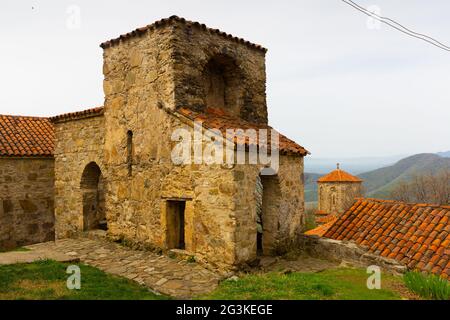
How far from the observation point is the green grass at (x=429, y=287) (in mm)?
4960

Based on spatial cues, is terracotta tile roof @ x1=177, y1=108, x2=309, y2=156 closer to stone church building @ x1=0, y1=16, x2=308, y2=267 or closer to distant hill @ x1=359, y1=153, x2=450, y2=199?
stone church building @ x1=0, y1=16, x2=308, y2=267

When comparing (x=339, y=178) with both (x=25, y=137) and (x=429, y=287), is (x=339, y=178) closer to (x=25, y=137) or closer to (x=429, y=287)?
(x=25, y=137)

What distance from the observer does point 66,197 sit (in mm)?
11133

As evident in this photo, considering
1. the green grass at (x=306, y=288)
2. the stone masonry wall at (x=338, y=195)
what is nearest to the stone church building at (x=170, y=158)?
the green grass at (x=306, y=288)

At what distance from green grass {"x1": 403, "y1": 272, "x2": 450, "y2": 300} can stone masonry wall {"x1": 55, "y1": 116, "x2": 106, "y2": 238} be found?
8088 mm

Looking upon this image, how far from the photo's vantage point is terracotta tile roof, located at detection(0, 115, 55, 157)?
1297 centimetres

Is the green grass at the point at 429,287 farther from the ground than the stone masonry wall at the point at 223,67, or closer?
closer

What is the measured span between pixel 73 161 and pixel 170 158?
4.55m

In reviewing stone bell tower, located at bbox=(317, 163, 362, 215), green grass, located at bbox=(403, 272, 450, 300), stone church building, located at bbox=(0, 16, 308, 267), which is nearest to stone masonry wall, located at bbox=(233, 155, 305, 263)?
stone church building, located at bbox=(0, 16, 308, 267)

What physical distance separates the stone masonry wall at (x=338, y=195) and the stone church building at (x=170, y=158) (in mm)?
29248

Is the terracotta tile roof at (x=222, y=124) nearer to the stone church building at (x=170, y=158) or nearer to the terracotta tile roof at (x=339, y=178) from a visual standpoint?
the stone church building at (x=170, y=158)

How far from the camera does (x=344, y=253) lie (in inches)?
311

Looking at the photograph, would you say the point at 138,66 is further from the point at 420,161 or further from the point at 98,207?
the point at 420,161
